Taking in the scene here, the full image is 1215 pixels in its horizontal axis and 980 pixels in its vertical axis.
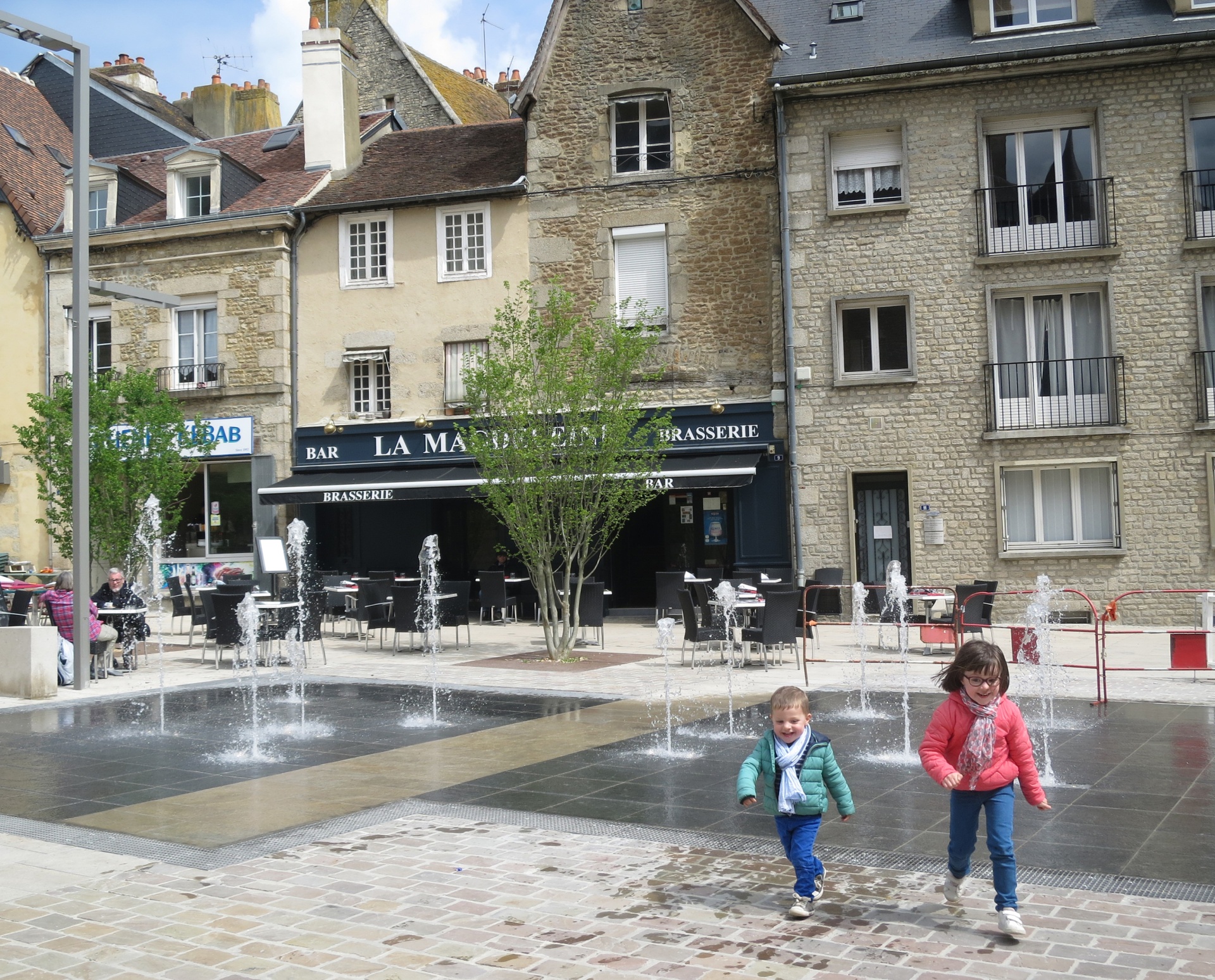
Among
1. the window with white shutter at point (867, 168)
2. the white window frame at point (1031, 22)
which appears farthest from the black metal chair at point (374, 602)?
the white window frame at point (1031, 22)

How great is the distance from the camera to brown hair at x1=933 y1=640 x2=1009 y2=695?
4676 mm

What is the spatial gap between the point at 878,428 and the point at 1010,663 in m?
6.73

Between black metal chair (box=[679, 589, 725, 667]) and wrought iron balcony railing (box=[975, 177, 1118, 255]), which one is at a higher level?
wrought iron balcony railing (box=[975, 177, 1118, 255])

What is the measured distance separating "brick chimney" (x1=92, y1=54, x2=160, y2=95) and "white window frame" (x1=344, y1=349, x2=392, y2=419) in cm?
1506

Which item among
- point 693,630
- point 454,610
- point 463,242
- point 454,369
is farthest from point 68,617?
point 463,242

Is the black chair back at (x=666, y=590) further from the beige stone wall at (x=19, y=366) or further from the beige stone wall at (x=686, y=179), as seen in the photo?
the beige stone wall at (x=19, y=366)

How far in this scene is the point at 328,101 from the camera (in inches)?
974

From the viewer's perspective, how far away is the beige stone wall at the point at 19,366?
25203 mm

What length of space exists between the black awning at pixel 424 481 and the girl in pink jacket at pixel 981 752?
14776 mm

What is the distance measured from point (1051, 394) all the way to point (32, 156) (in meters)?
21.9

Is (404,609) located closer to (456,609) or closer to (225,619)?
(456,609)

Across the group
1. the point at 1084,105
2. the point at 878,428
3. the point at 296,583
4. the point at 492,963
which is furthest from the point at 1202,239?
the point at 492,963

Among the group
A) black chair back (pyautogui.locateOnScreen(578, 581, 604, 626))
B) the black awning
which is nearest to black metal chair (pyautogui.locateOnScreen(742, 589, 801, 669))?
black chair back (pyautogui.locateOnScreen(578, 581, 604, 626))

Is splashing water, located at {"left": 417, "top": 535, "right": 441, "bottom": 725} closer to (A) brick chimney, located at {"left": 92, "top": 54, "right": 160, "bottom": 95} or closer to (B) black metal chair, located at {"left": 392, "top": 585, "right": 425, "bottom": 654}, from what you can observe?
(B) black metal chair, located at {"left": 392, "top": 585, "right": 425, "bottom": 654}
